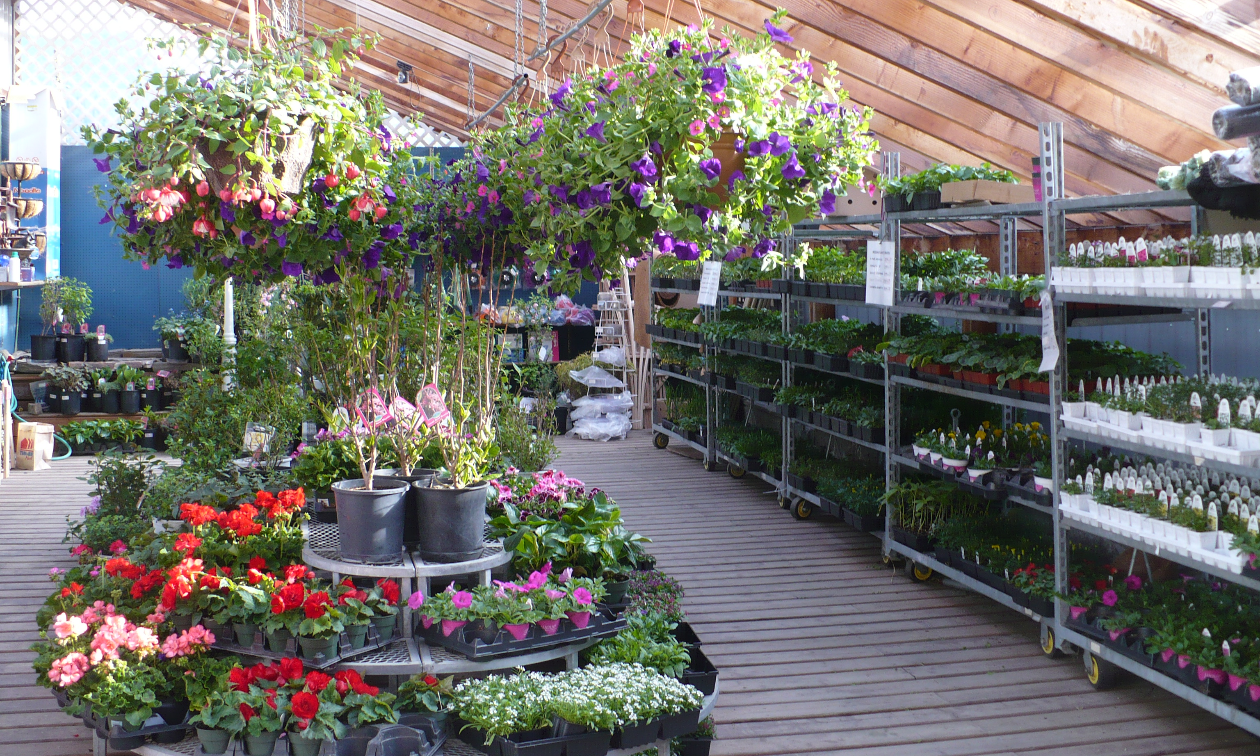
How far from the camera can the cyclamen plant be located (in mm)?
2506

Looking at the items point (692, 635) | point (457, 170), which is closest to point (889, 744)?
point (692, 635)

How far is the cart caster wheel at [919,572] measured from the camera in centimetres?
Result: 516

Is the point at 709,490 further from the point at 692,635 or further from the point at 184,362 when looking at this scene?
the point at 184,362

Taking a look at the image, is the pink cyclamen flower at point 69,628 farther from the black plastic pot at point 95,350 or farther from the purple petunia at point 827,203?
the black plastic pot at point 95,350

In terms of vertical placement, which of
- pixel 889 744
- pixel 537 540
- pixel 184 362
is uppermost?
pixel 184 362

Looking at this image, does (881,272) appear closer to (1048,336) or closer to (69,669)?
(1048,336)

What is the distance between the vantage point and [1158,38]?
11.9 ft

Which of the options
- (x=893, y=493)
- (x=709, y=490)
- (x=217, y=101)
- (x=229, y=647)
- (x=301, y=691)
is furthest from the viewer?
(x=709, y=490)

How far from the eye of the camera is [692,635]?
3584 millimetres

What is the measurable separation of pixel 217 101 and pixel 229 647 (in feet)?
5.36

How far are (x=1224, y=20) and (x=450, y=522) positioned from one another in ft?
9.77

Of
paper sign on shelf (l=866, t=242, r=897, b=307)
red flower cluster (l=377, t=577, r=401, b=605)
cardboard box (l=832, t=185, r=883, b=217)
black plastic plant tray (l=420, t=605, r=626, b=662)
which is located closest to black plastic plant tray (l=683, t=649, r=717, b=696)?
black plastic plant tray (l=420, t=605, r=626, b=662)

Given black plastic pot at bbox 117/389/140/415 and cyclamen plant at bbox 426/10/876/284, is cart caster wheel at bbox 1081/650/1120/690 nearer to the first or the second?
cyclamen plant at bbox 426/10/876/284

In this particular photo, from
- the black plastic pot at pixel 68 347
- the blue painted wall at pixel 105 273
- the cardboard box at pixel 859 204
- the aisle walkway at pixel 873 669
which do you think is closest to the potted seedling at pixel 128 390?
the black plastic pot at pixel 68 347
